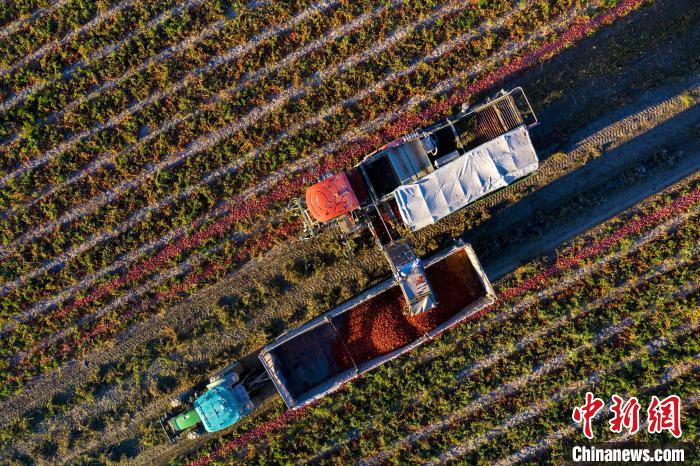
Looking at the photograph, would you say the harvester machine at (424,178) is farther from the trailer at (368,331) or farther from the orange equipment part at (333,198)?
the trailer at (368,331)

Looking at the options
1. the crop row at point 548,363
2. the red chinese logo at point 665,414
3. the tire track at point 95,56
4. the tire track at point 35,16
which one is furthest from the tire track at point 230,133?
the red chinese logo at point 665,414

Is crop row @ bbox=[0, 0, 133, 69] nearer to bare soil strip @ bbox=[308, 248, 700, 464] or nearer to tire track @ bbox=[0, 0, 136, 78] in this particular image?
tire track @ bbox=[0, 0, 136, 78]

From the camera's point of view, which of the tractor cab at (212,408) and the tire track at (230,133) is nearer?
the tractor cab at (212,408)

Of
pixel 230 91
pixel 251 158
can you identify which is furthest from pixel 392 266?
pixel 230 91

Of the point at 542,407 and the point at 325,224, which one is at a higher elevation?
the point at 325,224

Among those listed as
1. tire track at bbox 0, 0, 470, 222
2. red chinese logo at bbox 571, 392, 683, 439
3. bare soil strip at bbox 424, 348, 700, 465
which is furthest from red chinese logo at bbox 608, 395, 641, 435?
tire track at bbox 0, 0, 470, 222

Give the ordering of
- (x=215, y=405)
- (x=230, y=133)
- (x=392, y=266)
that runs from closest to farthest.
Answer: (x=392, y=266), (x=215, y=405), (x=230, y=133)

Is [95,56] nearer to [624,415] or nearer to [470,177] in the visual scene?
[470,177]
